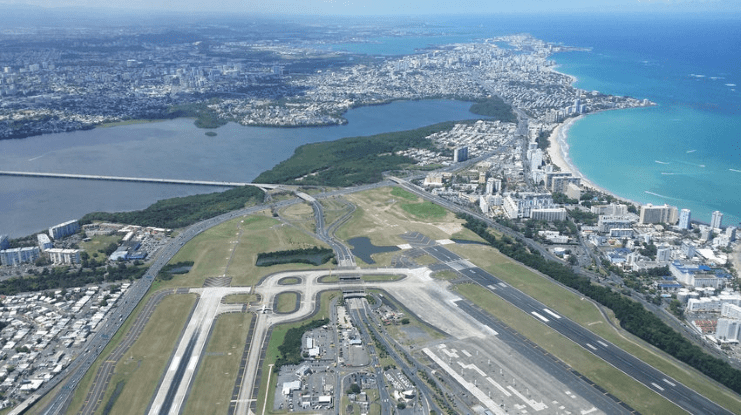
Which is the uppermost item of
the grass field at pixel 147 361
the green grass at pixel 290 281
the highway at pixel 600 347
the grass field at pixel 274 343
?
the grass field at pixel 147 361

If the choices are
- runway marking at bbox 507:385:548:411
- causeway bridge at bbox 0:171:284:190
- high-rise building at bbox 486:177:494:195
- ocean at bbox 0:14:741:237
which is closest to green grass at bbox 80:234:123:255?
ocean at bbox 0:14:741:237

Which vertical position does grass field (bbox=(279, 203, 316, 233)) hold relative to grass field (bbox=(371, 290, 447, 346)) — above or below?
above

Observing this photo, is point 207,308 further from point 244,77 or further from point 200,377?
point 244,77

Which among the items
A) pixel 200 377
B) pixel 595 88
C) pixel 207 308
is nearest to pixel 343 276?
pixel 207 308

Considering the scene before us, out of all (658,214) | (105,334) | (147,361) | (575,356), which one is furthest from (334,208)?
(575,356)

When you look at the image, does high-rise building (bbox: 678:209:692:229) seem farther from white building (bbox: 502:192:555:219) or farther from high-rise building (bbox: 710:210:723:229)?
white building (bbox: 502:192:555:219)

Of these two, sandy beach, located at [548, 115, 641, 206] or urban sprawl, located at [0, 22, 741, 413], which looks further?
sandy beach, located at [548, 115, 641, 206]

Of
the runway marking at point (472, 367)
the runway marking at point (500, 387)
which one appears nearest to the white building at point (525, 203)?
the runway marking at point (472, 367)

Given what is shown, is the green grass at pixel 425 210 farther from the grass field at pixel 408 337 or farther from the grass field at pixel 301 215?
the grass field at pixel 408 337
